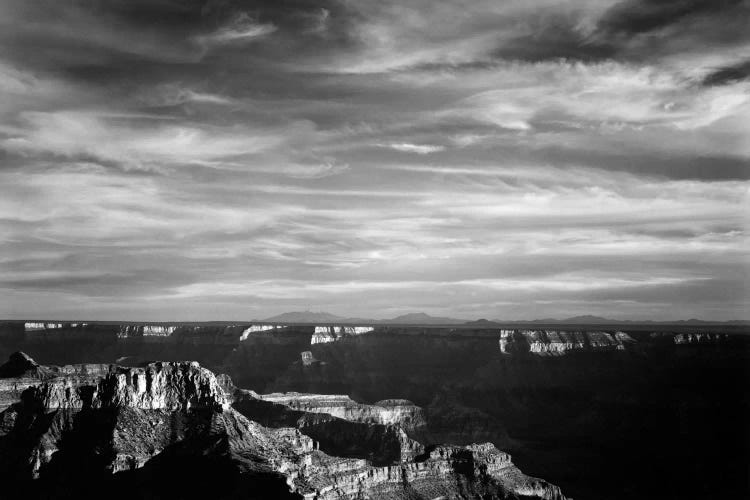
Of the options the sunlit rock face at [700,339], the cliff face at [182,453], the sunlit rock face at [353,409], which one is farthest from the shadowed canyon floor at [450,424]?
the sunlit rock face at [700,339]

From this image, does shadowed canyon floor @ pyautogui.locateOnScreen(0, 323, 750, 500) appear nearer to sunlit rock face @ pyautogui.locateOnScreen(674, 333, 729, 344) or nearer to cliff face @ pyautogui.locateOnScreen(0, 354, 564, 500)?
cliff face @ pyautogui.locateOnScreen(0, 354, 564, 500)

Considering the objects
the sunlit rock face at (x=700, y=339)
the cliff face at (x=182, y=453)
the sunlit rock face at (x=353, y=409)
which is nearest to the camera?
the cliff face at (x=182, y=453)

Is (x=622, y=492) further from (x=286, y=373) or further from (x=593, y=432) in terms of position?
(x=286, y=373)

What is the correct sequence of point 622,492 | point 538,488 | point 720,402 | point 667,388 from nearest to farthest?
point 538,488 < point 622,492 < point 720,402 < point 667,388

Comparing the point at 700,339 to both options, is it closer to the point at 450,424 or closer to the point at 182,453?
the point at 450,424

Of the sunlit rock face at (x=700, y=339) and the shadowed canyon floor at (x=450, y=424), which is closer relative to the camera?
the shadowed canyon floor at (x=450, y=424)

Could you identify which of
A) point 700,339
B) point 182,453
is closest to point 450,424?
point 182,453

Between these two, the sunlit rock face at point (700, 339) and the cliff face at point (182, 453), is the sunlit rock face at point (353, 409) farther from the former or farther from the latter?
the sunlit rock face at point (700, 339)

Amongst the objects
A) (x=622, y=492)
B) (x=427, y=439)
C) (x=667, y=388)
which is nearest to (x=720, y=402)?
(x=667, y=388)
